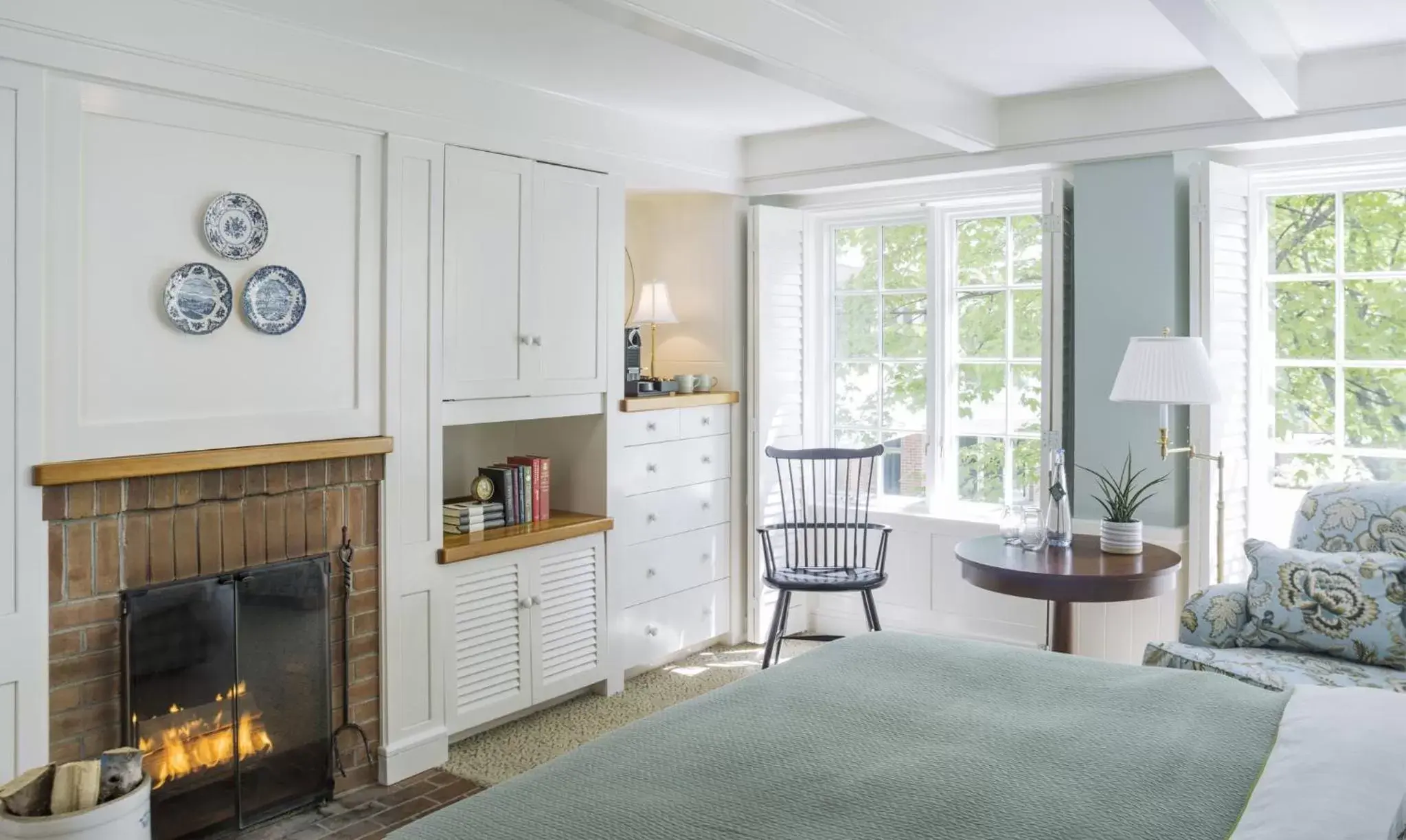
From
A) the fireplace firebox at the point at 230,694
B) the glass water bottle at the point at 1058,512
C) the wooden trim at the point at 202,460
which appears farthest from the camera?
the glass water bottle at the point at 1058,512

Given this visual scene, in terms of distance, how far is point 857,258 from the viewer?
17.0 feet

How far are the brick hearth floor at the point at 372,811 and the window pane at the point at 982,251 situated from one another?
3002 millimetres

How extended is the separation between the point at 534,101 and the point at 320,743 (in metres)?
2.33

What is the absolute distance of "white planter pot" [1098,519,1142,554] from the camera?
3697 mm

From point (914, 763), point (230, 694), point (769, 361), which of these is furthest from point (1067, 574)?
point (230, 694)

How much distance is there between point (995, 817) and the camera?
164cm

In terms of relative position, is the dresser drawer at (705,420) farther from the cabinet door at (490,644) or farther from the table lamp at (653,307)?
the cabinet door at (490,644)

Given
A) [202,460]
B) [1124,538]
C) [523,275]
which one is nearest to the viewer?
[202,460]

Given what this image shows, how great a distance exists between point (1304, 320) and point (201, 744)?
4055 millimetres

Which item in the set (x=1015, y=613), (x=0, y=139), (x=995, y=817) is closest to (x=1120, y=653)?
(x=1015, y=613)

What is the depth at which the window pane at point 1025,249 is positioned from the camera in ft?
15.2

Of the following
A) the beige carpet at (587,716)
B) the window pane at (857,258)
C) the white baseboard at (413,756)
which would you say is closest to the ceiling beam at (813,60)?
the window pane at (857,258)

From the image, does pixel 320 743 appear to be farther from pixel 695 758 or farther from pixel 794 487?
pixel 794 487

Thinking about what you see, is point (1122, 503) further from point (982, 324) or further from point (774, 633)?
point (774, 633)
